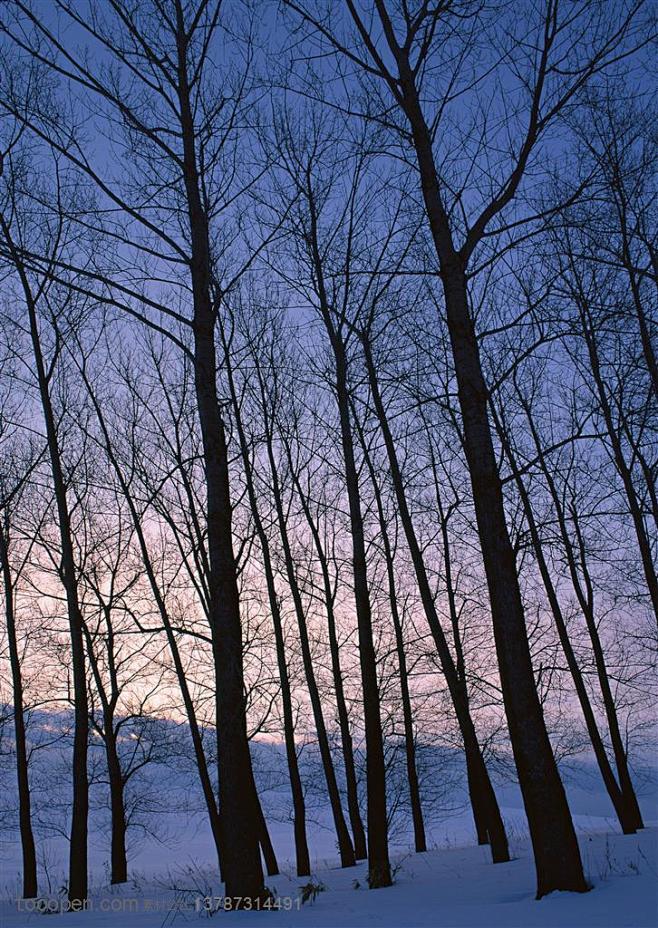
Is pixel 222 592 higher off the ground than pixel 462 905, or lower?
higher

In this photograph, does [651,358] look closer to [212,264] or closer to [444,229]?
[444,229]

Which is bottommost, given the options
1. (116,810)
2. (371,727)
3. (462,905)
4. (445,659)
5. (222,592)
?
(116,810)

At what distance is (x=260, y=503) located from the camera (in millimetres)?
15117

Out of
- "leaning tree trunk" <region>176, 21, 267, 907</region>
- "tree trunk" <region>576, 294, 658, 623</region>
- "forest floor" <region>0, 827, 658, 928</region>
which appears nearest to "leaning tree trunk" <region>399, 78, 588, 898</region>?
"forest floor" <region>0, 827, 658, 928</region>

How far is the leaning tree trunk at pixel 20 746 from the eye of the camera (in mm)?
13562

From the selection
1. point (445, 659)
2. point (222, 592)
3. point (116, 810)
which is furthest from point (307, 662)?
point (222, 592)

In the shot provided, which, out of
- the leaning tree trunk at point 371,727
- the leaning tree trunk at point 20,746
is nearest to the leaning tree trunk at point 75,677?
the leaning tree trunk at point 20,746

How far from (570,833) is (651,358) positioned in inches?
278

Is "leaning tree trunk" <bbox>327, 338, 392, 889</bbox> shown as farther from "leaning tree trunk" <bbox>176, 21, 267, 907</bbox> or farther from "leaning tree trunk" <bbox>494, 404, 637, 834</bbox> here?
"leaning tree trunk" <bbox>494, 404, 637, 834</bbox>

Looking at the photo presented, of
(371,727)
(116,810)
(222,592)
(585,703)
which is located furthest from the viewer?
(116,810)

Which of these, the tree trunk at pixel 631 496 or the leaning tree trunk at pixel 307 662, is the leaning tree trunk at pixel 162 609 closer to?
the leaning tree trunk at pixel 307 662

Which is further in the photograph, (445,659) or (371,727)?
(445,659)

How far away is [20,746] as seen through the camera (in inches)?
561

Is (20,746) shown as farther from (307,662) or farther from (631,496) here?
(631,496)
